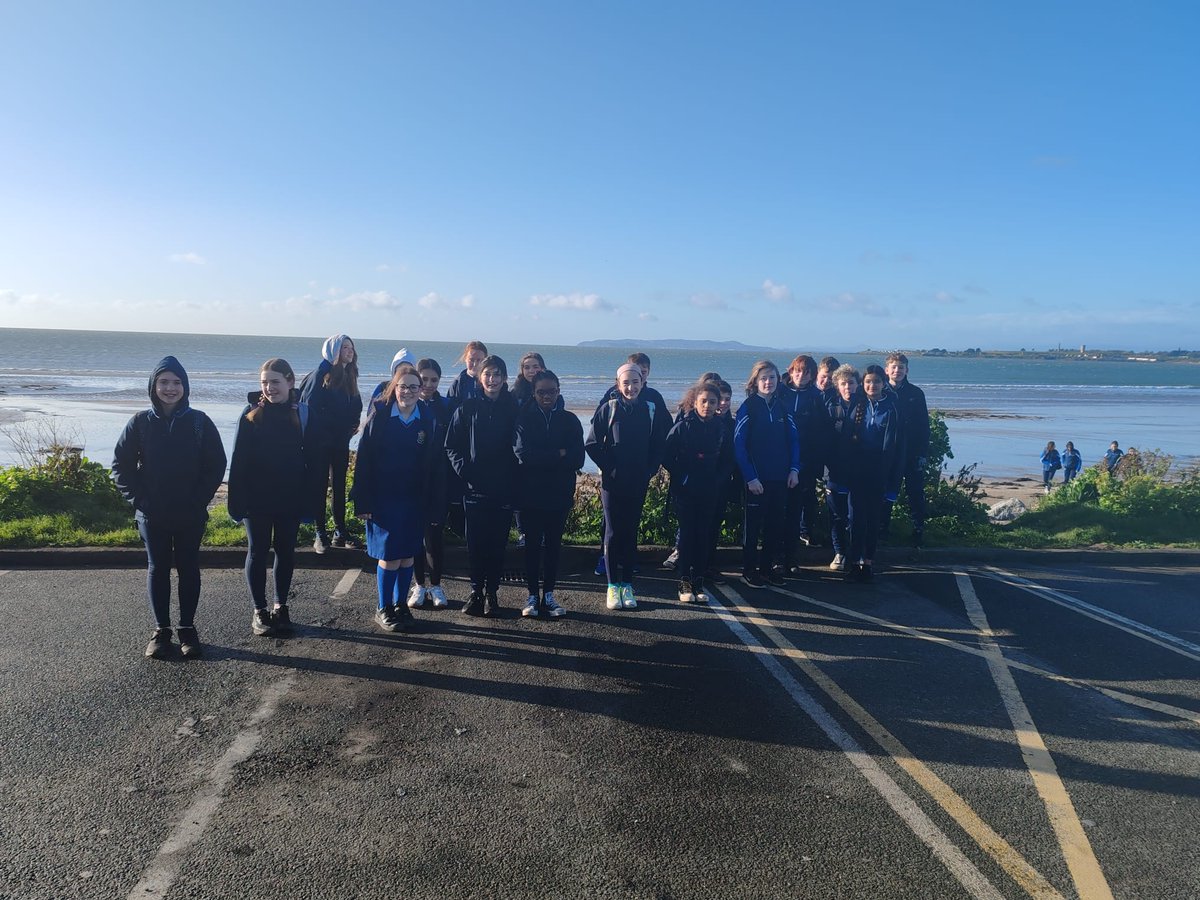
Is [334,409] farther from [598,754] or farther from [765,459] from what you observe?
[598,754]

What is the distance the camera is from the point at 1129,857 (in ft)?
10.9

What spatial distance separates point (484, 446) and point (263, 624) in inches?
80.2

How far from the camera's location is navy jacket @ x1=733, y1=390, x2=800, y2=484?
24.3 ft

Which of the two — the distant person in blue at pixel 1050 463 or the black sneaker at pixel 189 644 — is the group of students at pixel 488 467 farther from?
the distant person in blue at pixel 1050 463

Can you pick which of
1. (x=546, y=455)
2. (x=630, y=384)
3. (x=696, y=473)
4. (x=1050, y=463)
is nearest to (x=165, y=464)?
(x=546, y=455)

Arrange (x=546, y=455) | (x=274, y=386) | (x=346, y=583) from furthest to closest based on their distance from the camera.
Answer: (x=346, y=583) → (x=546, y=455) → (x=274, y=386)

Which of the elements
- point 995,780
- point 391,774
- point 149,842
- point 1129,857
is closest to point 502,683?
point 391,774

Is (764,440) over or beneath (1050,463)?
over

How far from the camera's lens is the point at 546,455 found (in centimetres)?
628

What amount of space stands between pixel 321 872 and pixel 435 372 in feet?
15.4

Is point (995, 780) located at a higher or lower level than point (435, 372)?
lower

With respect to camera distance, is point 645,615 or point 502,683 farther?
point 645,615

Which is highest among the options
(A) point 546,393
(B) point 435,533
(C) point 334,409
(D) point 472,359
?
(D) point 472,359

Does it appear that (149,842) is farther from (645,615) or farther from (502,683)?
(645,615)
